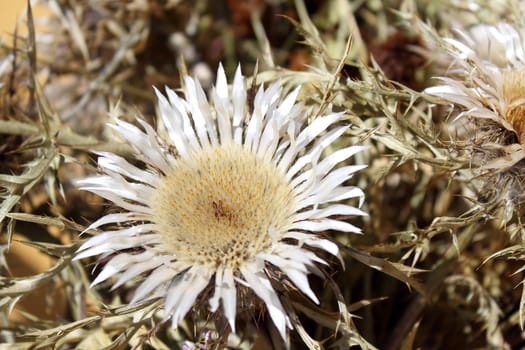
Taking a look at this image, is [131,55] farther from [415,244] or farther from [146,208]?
[415,244]

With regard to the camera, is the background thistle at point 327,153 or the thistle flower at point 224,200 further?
the background thistle at point 327,153

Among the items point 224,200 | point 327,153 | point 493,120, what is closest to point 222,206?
point 224,200

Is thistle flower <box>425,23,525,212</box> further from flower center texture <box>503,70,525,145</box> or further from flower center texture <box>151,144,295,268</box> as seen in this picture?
flower center texture <box>151,144,295,268</box>

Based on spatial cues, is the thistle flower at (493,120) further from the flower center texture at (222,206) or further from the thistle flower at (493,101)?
the flower center texture at (222,206)

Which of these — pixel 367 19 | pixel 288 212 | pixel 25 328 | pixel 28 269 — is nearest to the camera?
pixel 288 212

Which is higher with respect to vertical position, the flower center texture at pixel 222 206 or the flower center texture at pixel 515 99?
the flower center texture at pixel 222 206

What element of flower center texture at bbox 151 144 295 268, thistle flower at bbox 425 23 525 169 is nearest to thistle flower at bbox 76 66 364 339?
flower center texture at bbox 151 144 295 268

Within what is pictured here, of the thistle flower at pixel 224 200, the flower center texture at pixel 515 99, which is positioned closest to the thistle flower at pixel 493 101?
the flower center texture at pixel 515 99

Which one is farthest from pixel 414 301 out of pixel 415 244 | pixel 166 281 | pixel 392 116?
Result: pixel 166 281

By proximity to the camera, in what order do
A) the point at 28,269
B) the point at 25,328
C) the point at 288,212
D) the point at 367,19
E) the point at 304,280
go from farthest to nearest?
1. the point at 367,19
2. the point at 28,269
3. the point at 25,328
4. the point at 288,212
5. the point at 304,280
